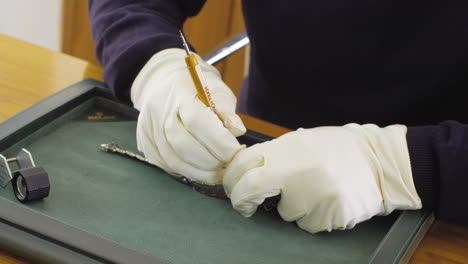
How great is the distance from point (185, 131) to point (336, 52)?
50 centimetres

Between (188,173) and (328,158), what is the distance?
0.62 ft

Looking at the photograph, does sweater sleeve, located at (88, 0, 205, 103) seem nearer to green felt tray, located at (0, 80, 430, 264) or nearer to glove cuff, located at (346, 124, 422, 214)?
green felt tray, located at (0, 80, 430, 264)

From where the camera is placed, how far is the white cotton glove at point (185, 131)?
32.4 inches

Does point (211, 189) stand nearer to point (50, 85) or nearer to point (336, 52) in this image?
point (50, 85)

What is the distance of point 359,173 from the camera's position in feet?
2.64

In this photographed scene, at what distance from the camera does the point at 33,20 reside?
2.62 m

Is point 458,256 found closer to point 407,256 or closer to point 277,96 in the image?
point 407,256

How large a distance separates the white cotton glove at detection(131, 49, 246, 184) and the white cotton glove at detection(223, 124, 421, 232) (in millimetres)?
30

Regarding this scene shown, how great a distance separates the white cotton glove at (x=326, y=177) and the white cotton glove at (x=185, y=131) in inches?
1.2

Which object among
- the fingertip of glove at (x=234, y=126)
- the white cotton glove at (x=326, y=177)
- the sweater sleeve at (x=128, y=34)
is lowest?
the white cotton glove at (x=326, y=177)

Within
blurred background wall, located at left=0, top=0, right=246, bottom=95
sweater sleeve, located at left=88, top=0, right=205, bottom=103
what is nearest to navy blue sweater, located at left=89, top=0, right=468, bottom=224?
sweater sleeve, located at left=88, top=0, right=205, bottom=103

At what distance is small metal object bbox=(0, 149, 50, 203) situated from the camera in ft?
2.40

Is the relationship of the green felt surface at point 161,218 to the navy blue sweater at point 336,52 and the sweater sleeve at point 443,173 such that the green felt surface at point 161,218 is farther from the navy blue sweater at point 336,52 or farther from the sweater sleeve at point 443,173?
the navy blue sweater at point 336,52

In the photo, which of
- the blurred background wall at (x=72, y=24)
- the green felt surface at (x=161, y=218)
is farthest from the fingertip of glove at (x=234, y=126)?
the blurred background wall at (x=72, y=24)
